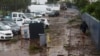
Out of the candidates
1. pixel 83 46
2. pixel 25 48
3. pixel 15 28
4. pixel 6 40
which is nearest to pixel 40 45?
pixel 25 48

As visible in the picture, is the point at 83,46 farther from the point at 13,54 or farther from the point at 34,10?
the point at 34,10

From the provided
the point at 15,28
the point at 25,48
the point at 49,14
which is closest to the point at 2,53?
the point at 25,48

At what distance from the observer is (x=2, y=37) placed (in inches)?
1022

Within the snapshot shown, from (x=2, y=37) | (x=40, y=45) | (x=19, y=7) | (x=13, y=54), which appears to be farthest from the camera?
(x=19, y=7)

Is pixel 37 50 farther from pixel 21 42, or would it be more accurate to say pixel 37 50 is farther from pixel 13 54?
pixel 21 42

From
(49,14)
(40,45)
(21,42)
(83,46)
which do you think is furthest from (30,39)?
(49,14)

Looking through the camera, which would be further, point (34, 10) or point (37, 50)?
point (34, 10)

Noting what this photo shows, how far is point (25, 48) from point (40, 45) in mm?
1151

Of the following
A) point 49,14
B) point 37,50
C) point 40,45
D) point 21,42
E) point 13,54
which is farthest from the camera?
point 49,14

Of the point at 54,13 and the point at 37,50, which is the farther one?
the point at 54,13

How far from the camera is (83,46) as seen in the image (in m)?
20.7

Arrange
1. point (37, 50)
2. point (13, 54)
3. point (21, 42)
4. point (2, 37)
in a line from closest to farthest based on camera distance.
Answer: point (13, 54) < point (37, 50) < point (21, 42) < point (2, 37)

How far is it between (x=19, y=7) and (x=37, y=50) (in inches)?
2029

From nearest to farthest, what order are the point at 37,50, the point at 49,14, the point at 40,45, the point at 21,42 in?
the point at 37,50 → the point at 40,45 → the point at 21,42 → the point at 49,14
